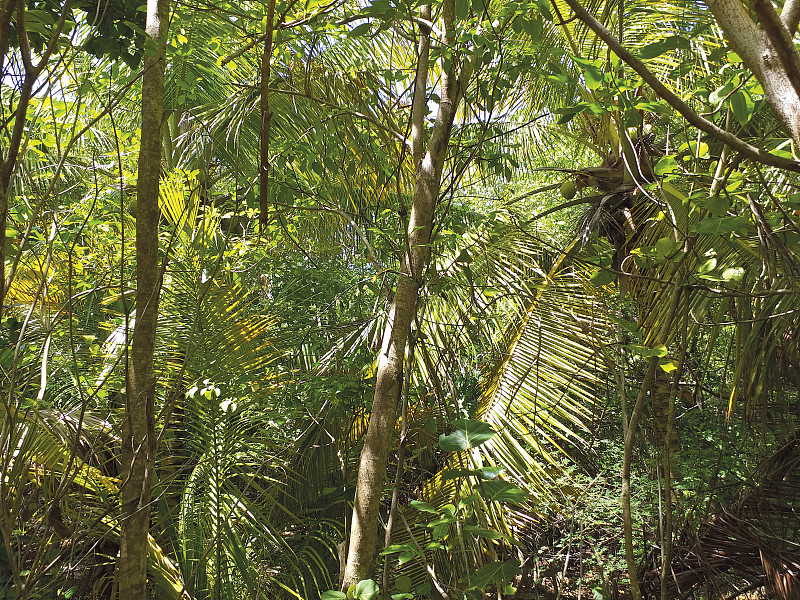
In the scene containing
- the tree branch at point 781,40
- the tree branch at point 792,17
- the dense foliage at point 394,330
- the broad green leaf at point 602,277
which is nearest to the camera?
the tree branch at point 781,40

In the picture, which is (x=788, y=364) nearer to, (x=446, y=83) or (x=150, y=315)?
(x=446, y=83)

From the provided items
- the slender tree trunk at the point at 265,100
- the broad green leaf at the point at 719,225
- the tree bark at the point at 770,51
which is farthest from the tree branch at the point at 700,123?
the slender tree trunk at the point at 265,100

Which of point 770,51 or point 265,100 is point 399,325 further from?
point 770,51

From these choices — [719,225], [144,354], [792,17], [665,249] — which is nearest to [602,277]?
[665,249]

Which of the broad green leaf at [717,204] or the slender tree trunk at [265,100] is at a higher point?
the slender tree trunk at [265,100]

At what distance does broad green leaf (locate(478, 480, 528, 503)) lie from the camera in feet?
4.33

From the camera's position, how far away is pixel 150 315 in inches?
57.7

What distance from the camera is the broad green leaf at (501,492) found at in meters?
1.32

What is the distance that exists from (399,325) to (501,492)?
700 millimetres

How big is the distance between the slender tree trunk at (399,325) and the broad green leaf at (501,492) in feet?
1.68

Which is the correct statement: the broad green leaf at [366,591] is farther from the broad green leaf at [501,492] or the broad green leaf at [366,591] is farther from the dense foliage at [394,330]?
the broad green leaf at [501,492]

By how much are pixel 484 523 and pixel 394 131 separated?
73.4 inches

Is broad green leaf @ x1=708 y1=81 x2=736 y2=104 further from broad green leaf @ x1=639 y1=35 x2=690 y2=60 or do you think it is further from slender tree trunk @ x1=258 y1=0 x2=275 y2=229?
slender tree trunk @ x1=258 y1=0 x2=275 y2=229

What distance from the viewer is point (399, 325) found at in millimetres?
1902
